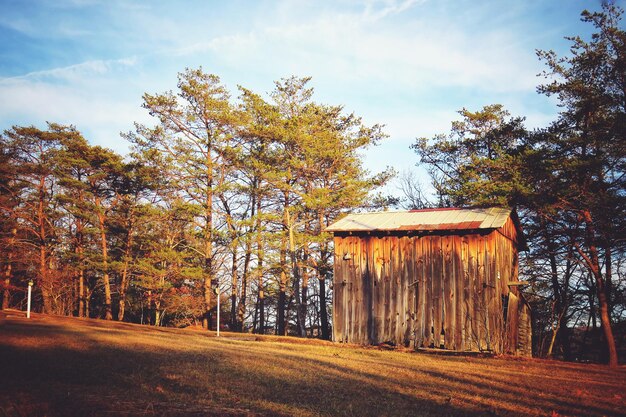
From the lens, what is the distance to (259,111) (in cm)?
3073

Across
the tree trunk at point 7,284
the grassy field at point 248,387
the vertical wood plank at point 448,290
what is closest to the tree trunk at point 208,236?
the tree trunk at point 7,284

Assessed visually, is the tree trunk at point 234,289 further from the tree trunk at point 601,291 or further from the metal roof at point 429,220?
the tree trunk at point 601,291

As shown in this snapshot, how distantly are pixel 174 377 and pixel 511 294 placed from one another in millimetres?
15206

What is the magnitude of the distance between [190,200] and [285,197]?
682 cm

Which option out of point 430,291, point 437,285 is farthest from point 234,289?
point 437,285

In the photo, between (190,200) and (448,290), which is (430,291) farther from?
(190,200)

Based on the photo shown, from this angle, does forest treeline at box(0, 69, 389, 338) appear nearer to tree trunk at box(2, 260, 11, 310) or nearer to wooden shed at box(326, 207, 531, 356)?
tree trunk at box(2, 260, 11, 310)

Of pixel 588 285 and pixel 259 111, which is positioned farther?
pixel 259 111

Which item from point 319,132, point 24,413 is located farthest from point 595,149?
point 24,413

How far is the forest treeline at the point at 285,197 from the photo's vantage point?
20.0 m

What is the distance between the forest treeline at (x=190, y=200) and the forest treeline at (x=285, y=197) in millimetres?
138

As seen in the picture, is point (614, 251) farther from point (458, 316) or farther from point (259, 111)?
point (259, 111)

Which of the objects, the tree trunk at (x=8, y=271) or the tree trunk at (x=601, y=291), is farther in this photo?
the tree trunk at (x=8, y=271)

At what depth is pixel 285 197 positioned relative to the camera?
105 feet
